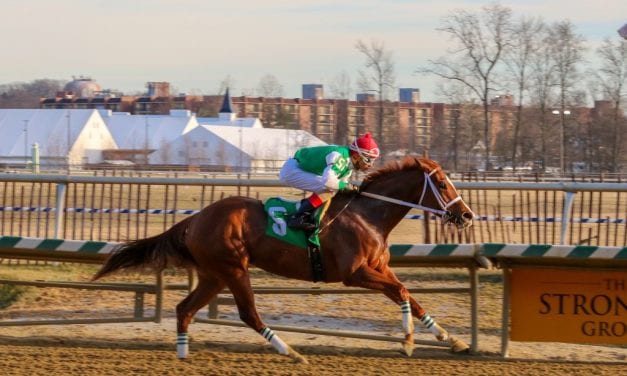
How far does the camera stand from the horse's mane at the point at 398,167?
28.5 feet

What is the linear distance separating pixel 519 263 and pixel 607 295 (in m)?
0.77

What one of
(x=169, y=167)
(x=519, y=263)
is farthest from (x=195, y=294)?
(x=169, y=167)

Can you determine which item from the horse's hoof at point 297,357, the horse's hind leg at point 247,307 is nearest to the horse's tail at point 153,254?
the horse's hind leg at point 247,307

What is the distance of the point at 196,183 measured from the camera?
13.0 metres

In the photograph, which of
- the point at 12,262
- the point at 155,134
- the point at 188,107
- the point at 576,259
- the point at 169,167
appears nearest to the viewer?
the point at 576,259

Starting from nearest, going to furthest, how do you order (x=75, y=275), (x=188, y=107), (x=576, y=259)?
(x=576, y=259) < (x=75, y=275) < (x=188, y=107)

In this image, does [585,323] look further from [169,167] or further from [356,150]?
[169,167]

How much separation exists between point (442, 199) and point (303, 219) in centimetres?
121

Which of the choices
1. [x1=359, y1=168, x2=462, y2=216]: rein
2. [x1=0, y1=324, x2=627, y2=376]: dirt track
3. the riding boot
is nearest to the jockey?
the riding boot

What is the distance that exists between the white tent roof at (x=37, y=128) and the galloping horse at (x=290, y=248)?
61.7 m

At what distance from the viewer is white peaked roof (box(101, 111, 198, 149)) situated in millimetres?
76062

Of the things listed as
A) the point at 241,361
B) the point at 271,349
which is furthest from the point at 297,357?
the point at 271,349

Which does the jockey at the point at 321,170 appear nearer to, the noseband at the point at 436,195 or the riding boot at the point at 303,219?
the riding boot at the point at 303,219

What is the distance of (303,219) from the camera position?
324 inches
